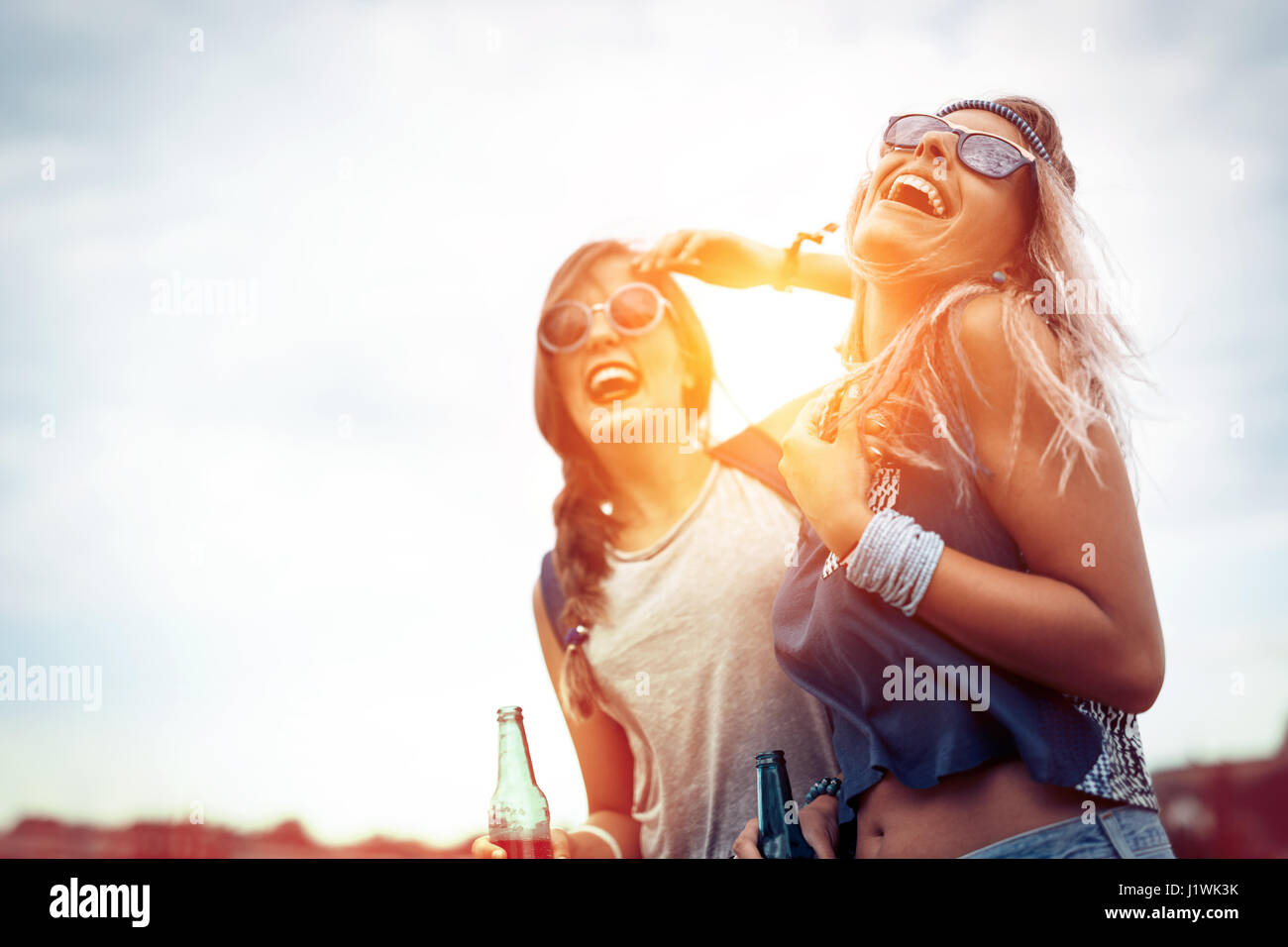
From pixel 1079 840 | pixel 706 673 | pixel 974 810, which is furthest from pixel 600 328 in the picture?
pixel 1079 840

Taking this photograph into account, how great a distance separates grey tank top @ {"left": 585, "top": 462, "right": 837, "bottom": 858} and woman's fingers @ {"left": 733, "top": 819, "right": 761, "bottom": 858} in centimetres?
21

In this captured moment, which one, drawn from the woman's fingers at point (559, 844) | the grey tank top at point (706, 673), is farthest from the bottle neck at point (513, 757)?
the grey tank top at point (706, 673)

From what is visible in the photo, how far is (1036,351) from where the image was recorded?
77.4 inches

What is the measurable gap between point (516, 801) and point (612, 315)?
3.71 feet

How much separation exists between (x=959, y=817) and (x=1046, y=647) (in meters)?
0.33

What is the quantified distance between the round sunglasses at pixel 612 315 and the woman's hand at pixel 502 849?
1.12 meters

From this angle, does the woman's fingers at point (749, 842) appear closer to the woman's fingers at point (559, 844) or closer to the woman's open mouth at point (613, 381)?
the woman's fingers at point (559, 844)

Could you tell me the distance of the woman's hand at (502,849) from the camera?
228 centimetres

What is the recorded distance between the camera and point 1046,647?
6.26 ft

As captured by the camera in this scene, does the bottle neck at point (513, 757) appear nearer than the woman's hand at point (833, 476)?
No

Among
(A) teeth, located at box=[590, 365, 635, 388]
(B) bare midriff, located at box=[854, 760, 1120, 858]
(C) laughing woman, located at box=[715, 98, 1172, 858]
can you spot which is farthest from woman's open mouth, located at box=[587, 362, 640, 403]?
(B) bare midriff, located at box=[854, 760, 1120, 858]

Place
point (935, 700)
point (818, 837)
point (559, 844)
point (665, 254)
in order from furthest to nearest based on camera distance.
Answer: point (665, 254) < point (559, 844) < point (818, 837) < point (935, 700)

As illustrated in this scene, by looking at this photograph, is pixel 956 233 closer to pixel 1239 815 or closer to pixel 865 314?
pixel 865 314

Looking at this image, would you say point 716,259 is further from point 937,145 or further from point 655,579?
Answer: point 655,579
